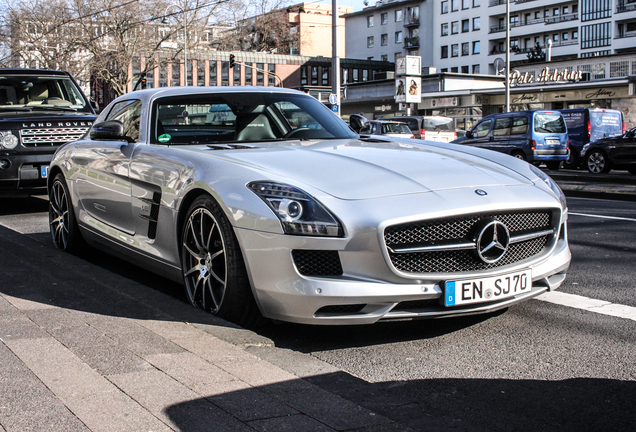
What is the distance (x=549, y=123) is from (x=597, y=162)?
2201 millimetres

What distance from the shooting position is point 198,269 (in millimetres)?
4262

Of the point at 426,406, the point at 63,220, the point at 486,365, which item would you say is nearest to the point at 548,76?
the point at 63,220

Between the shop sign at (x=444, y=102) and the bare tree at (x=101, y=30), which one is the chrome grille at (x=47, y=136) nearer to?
the bare tree at (x=101, y=30)

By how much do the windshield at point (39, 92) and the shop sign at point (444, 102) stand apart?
4284cm

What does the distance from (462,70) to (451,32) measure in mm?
4986

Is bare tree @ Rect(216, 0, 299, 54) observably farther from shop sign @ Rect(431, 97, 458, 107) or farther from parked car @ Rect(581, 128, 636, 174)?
parked car @ Rect(581, 128, 636, 174)

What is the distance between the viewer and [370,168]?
160 inches

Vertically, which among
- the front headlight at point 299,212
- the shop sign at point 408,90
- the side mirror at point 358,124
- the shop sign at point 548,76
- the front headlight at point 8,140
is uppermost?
the shop sign at point 548,76

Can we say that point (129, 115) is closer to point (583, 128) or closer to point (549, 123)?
point (549, 123)

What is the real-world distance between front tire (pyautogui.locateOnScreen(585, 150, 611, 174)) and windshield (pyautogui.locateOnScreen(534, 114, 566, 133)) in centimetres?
160

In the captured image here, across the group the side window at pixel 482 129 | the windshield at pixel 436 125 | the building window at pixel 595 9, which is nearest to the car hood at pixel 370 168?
the side window at pixel 482 129

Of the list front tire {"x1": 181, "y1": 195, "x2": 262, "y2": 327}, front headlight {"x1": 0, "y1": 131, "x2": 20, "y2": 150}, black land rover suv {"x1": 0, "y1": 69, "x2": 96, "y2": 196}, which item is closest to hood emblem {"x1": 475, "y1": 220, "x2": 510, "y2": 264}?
front tire {"x1": 181, "y1": 195, "x2": 262, "y2": 327}

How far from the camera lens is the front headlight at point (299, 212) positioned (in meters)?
3.54

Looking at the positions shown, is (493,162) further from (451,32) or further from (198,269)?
(451,32)
